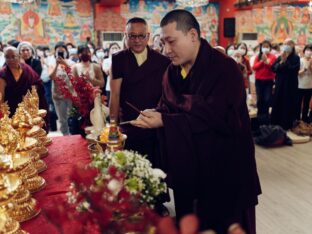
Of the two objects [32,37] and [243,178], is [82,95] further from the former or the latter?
[32,37]

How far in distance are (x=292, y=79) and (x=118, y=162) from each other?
480cm

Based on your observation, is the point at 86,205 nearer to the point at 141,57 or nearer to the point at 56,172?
the point at 56,172

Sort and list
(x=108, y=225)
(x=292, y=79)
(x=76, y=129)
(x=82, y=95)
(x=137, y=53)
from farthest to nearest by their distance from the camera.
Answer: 1. (x=292, y=79)
2. (x=76, y=129)
3. (x=137, y=53)
4. (x=82, y=95)
5. (x=108, y=225)

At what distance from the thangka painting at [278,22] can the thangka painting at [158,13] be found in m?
0.72

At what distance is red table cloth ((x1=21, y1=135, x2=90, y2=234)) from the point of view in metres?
1.31

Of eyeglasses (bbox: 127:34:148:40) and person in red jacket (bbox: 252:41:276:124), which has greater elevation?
eyeglasses (bbox: 127:34:148:40)

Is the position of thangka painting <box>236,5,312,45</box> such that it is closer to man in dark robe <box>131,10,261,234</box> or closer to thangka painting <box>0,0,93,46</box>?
thangka painting <box>0,0,93,46</box>

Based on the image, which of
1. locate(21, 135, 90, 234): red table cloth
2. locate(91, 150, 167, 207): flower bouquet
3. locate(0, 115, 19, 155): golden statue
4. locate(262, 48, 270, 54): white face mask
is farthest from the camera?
locate(262, 48, 270, 54): white face mask

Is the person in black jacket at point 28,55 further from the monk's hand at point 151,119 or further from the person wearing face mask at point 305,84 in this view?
the person wearing face mask at point 305,84

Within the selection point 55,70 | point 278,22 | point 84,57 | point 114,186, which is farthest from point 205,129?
point 278,22

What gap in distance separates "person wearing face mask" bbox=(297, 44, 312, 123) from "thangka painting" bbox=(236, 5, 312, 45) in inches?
202

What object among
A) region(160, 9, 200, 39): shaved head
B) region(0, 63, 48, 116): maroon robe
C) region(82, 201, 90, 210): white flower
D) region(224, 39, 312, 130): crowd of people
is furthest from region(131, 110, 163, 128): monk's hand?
region(224, 39, 312, 130): crowd of people

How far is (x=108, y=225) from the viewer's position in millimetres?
793

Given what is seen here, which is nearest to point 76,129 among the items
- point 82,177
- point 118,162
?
point 118,162
